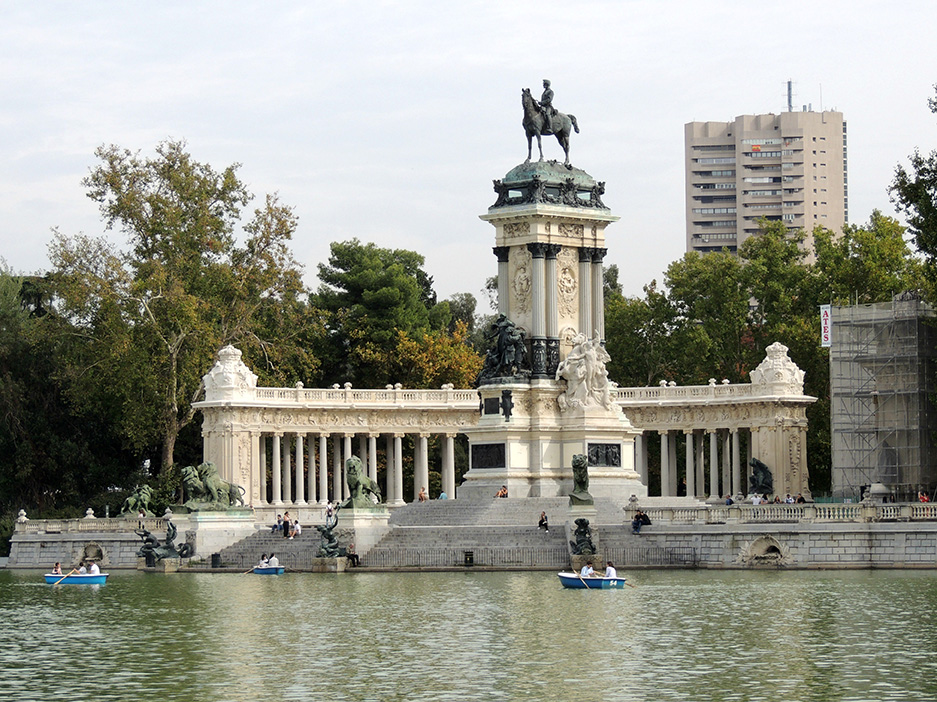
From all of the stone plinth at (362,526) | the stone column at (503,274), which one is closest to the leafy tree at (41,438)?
the stone column at (503,274)

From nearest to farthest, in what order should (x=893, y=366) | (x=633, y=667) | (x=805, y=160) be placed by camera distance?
(x=633, y=667) < (x=893, y=366) < (x=805, y=160)

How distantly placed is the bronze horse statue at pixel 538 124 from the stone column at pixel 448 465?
643 inches

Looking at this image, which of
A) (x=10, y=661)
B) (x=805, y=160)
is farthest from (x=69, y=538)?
(x=805, y=160)

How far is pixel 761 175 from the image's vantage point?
560 ft

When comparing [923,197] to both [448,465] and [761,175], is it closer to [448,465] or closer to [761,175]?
[448,465]

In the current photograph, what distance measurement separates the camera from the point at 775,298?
85750 millimetres

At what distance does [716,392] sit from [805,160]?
94466 millimetres

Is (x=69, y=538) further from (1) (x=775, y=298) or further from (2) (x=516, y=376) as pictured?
(1) (x=775, y=298)

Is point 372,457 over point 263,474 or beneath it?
over

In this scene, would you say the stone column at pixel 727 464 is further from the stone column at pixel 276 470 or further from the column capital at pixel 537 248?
the stone column at pixel 276 470

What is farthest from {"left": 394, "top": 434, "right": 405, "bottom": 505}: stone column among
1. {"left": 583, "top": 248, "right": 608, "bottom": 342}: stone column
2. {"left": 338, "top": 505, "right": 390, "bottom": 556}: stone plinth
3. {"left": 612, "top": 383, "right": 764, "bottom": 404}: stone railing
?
{"left": 338, "top": 505, "right": 390, "bottom": 556}: stone plinth

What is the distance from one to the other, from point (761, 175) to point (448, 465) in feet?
323

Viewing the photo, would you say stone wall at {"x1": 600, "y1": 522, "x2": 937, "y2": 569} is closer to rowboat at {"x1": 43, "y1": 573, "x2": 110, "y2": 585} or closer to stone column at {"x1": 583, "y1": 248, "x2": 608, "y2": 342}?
stone column at {"x1": 583, "y1": 248, "x2": 608, "y2": 342}

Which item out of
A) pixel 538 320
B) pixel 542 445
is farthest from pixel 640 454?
pixel 538 320
